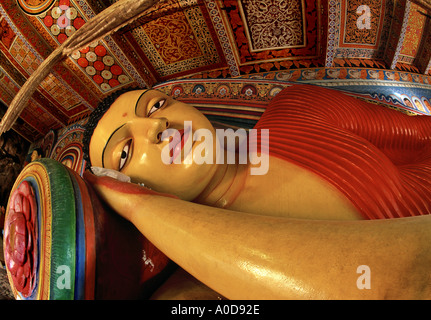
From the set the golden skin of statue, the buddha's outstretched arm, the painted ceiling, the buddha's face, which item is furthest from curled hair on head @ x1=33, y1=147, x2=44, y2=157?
the buddha's outstretched arm

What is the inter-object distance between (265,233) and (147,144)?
63 cm

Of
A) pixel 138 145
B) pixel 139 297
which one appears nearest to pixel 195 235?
pixel 139 297

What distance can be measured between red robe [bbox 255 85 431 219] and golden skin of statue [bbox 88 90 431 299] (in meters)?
0.07

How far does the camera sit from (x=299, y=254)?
0.60 m

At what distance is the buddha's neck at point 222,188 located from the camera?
4.06ft

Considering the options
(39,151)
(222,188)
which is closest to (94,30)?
(222,188)

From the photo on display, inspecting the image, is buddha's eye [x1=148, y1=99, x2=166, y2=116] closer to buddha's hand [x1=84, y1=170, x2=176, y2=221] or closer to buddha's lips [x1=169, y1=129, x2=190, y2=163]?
buddha's lips [x1=169, y1=129, x2=190, y2=163]

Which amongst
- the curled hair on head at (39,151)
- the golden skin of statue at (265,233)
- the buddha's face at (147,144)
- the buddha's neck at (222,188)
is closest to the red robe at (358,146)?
the golden skin of statue at (265,233)

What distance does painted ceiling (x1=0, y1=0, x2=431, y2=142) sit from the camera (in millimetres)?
2598

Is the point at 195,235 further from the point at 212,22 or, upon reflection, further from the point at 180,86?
the point at 212,22

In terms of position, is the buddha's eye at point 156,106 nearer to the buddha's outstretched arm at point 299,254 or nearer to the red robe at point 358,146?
the red robe at point 358,146

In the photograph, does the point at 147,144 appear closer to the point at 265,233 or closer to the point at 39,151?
the point at 265,233
